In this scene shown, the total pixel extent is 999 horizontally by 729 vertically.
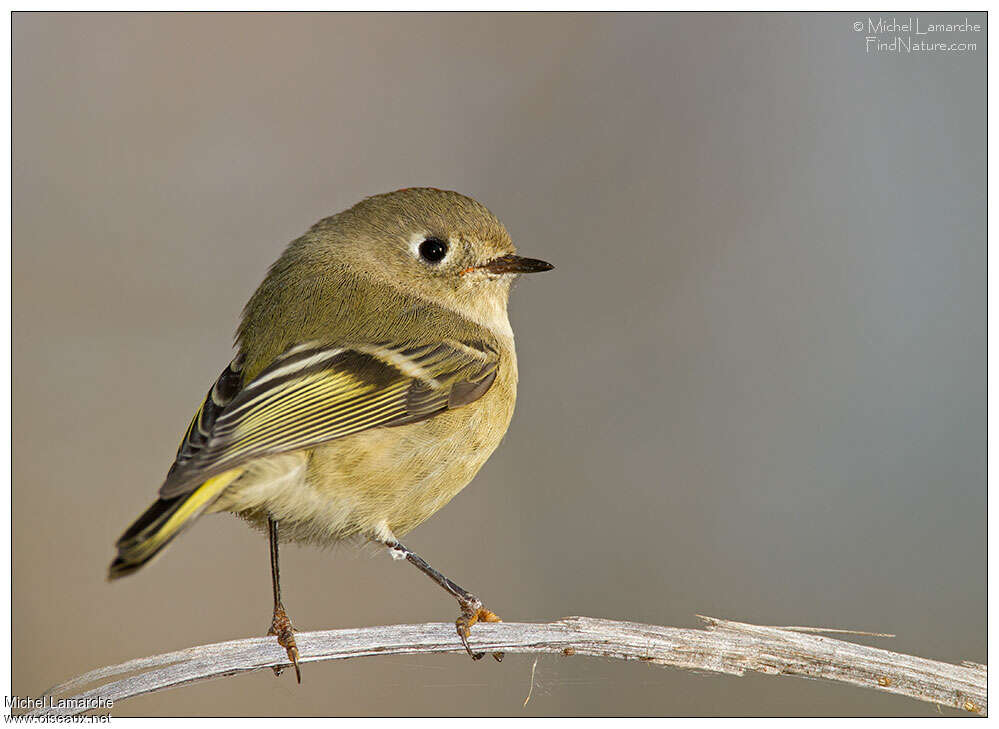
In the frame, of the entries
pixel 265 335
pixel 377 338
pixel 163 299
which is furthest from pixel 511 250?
pixel 163 299

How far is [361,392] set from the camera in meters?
1.75

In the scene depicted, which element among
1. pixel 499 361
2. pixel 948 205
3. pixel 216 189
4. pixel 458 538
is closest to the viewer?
pixel 499 361

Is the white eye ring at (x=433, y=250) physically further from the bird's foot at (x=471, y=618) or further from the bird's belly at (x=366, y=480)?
the bird's foot at (x=471, y=618)

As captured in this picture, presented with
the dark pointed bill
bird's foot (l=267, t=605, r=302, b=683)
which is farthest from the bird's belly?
the dark pointed bill

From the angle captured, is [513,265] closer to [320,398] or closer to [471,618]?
[320,398]

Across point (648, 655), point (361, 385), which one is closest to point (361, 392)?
point (361, 385)

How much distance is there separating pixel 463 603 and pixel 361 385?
45 centimetres

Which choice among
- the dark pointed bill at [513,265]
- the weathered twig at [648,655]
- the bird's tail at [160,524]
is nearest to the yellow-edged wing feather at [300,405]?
the bird's tail at [160,524]

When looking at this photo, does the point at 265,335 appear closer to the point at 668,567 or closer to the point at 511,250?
the point at 511,250

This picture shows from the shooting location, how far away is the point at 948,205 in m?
2.50

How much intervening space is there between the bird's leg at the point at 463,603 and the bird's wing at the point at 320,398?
243 millimetres

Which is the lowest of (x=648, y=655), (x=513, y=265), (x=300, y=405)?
(x=648, y=655)

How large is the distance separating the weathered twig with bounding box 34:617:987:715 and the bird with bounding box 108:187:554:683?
0.31 ft

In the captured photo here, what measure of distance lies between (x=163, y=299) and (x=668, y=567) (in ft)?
5.35
